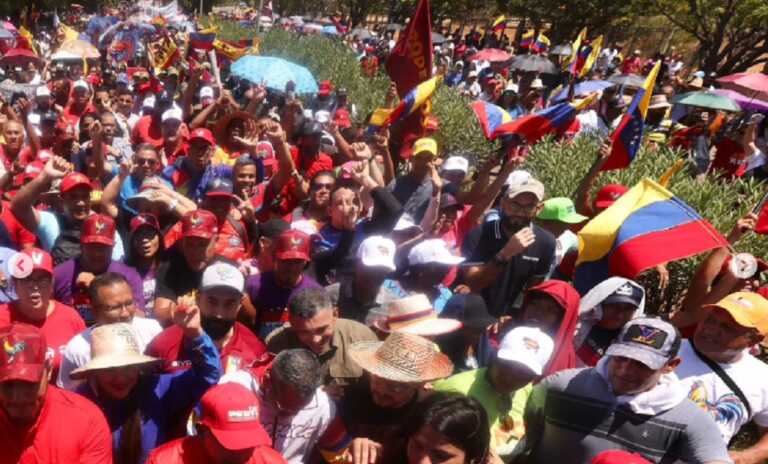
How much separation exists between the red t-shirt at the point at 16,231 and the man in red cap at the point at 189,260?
103 cm

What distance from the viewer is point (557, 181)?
6980 millimetres

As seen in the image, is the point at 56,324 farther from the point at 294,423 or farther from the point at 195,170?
the point at 195,170

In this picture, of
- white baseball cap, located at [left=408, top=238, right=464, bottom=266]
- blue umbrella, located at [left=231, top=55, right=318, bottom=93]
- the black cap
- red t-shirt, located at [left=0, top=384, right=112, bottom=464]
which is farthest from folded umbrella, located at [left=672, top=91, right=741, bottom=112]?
red t-shirt, located at [left=0, top=384, right=112, bottom=464]

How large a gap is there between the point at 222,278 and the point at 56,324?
2.93ft

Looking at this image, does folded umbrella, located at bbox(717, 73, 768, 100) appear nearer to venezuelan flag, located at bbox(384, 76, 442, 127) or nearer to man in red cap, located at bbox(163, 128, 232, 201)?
venezuelan flag, located at bbox(384, 76, 442, 127)

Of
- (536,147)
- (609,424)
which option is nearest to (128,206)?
(609,424)

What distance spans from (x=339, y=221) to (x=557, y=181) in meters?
3.42

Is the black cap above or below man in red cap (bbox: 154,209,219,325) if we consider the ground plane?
above

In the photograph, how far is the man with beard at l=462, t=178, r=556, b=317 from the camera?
4.22 m

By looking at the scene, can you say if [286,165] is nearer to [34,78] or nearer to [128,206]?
[128,206]

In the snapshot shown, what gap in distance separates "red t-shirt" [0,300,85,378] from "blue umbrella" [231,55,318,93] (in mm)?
6359

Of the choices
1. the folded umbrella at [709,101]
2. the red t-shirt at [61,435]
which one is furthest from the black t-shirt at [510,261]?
the folded umbrella at [709,101]

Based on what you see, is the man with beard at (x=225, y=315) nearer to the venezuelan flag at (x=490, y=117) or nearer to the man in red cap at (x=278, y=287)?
the man in red cap at (x=278, y=287)

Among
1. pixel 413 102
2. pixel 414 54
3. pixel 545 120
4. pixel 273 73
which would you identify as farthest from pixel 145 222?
pixel 273 73
